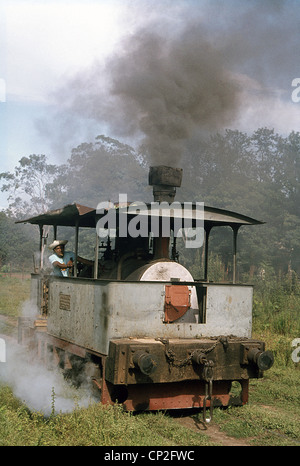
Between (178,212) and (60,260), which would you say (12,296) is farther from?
(178,212)

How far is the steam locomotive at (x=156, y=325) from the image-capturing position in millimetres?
6070

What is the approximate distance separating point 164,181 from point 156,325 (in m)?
2.28

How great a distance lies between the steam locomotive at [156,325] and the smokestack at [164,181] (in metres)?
0.01

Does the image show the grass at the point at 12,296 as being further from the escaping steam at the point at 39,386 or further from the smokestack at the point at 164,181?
the smokestack at the point at 164,181

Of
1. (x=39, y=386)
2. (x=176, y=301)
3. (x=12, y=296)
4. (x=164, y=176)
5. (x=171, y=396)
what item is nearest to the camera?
(x=171, y=396)

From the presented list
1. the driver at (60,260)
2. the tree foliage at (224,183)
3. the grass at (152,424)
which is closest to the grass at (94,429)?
the grass at (152,424)

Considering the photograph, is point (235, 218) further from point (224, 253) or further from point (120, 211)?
point (224, 253)

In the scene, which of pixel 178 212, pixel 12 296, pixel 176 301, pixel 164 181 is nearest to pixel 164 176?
pixel 164 181

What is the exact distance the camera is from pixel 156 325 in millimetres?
6484

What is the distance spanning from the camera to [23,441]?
4.80 meters

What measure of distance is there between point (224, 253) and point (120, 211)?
23310 mm

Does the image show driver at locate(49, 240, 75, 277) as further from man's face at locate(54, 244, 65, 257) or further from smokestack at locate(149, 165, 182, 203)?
smokestack at locate(149, 165, 182, 203)

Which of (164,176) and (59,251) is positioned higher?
(164,176)
